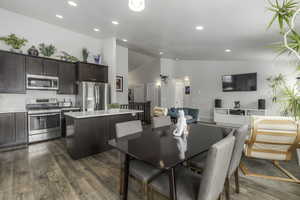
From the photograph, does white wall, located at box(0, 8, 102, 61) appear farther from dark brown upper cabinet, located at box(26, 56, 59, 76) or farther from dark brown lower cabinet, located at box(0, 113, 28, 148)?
dark brown lower cabinet, located at box(0, 113, 28, 148)

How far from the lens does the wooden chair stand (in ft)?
6.49

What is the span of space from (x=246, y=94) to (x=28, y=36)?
8.22 m

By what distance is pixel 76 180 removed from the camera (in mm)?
2086

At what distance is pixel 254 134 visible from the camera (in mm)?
2119

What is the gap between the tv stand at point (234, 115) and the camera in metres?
5.98

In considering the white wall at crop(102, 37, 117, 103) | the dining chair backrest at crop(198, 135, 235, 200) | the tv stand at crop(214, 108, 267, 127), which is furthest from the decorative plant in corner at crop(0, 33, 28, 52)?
the tv stand at crop(214, 108, 267, 127)

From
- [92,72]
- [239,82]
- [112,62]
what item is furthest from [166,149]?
[239,82]

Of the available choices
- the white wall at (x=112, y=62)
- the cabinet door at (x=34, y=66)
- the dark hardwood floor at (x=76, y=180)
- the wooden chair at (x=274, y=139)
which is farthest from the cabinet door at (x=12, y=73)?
the wooden chair at (x=274, y=139)

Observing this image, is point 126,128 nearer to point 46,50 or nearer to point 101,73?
point 101,73

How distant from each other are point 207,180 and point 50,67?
15.3 ft

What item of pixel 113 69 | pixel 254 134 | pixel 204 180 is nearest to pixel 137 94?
pixel 113 69

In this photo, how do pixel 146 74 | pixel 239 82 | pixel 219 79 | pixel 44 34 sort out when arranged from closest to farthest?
pixel 44 34 → pixel 239 82 → pixel 219 79 → pixel 146 74

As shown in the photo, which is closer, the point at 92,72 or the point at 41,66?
the point at 41,66

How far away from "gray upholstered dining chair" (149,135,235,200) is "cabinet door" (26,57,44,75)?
4.21m
